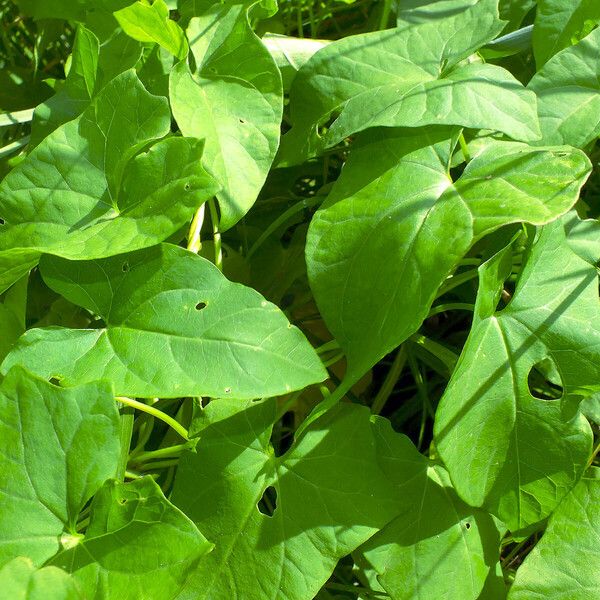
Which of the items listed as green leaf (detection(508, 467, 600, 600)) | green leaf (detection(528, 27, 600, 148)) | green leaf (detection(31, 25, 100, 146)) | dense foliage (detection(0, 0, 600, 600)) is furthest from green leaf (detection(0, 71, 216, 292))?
green leaf (detection(508, 467, 600, 600))

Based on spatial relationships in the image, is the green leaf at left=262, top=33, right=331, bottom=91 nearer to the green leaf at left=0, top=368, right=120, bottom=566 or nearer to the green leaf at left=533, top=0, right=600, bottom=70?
the green leaf at left=533, top=0, right=600, bottom=70

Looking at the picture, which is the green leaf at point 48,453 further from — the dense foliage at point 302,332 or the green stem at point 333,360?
the green stem at point 333,360

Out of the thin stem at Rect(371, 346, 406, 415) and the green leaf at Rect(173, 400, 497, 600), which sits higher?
the green leaf at Rect(173, 400, 497, 600)

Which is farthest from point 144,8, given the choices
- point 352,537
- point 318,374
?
point 352,537

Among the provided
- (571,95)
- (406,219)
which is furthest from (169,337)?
(571,95)

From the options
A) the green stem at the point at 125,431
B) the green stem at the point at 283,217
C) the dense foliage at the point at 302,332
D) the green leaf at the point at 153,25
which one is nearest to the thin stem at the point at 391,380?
the dense foliage at the point at 302,332

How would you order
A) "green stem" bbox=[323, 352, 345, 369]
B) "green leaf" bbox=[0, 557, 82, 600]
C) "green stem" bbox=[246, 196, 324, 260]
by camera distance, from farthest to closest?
"green stem" bbox=[246, 196, 324, 260], "green stem" bbox=[323, 352, 345, 369], "green leaf" bbox=[0, 557, 82, 600]
